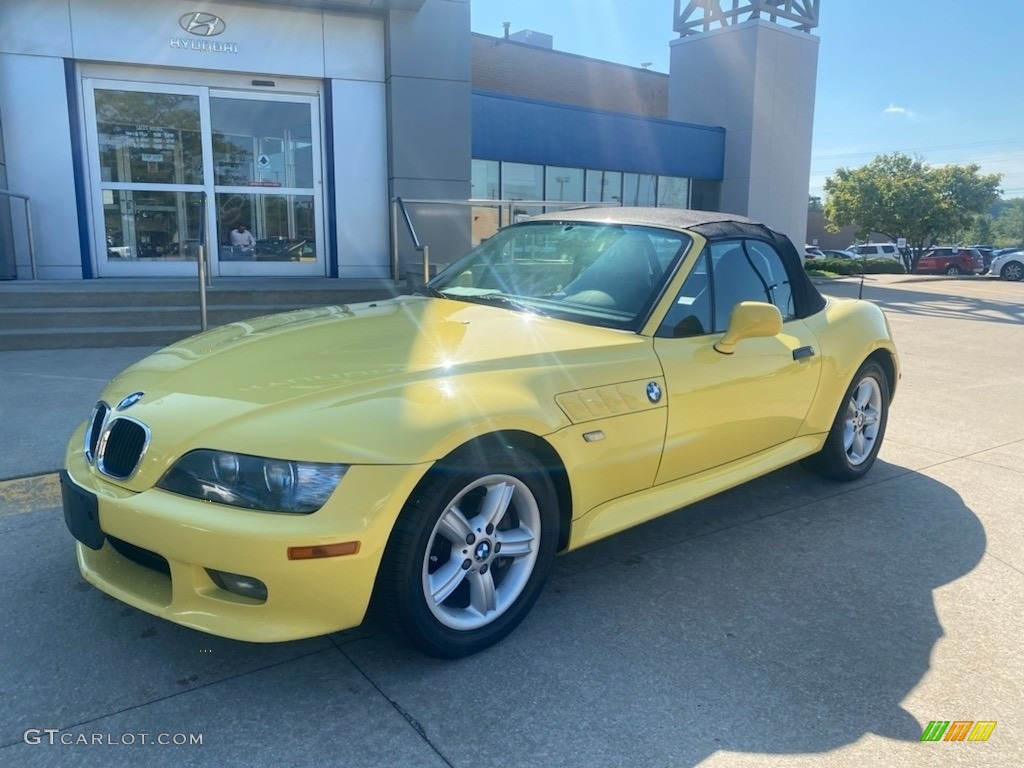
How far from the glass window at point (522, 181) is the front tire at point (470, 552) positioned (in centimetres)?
1786

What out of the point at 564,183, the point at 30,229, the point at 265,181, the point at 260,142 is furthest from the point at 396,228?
the point at 564,183

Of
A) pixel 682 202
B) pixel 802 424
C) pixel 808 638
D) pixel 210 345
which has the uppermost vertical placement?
pixel 682 202

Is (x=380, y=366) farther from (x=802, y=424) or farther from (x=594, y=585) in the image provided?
(x=802, y=424)

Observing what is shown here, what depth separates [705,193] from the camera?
23.6 meters

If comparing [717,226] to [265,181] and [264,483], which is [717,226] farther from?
[265,181]

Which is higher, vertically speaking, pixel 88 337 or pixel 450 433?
pixel 450 433

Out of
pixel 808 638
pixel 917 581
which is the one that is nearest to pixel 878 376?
pixel 917 581

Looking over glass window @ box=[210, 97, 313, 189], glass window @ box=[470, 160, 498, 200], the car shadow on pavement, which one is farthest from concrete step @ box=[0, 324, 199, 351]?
glass window @ box=[470, 160, 498, 200]

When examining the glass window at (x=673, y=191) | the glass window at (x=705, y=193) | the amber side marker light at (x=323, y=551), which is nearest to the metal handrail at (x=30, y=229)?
the amber side marker light at (x=323, y=551)

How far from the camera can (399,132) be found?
10961 millimetres

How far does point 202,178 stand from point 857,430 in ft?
30.7

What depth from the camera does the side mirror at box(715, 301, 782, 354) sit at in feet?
11.1

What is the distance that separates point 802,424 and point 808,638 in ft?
4.96

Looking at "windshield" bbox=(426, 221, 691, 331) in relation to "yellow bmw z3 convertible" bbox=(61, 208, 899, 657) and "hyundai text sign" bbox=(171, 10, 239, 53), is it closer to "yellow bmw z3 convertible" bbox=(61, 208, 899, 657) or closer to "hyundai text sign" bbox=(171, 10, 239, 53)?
"yellow bmw z3 convertible" bbox=(61, 208, 899, 657)
